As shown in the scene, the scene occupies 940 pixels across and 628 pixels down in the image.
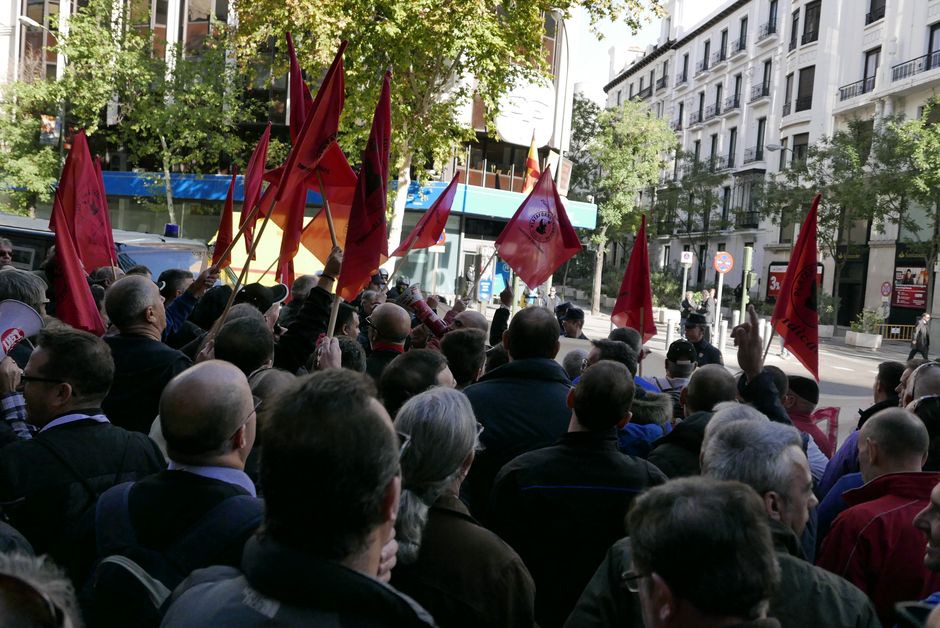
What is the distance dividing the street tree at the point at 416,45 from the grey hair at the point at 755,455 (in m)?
16.9

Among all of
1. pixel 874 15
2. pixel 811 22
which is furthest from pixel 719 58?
pixel 874 15

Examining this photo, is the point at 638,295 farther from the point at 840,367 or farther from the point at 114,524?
the point at 840,367

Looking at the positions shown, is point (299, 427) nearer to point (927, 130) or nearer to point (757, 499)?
point (757, 499)

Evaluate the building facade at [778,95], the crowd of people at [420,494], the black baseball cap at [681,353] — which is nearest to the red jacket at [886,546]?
the crowd of people at [420,494]

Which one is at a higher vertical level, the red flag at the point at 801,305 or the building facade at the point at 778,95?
the building facade at the point at 778,95

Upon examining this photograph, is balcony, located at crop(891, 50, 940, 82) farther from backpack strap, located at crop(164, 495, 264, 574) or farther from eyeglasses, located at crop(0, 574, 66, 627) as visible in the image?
eyeglasses, located at crop(0, 574, 66, 627)

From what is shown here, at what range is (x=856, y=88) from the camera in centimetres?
4150

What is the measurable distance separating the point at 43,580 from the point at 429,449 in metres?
1.50

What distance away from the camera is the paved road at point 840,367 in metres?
16.0

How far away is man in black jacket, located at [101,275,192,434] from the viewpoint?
4.04 meters

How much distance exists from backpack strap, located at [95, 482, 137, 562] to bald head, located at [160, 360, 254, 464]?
0.18 m

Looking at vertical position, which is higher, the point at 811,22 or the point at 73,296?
the point at 811,22

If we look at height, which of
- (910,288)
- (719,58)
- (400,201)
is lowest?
(910,288)

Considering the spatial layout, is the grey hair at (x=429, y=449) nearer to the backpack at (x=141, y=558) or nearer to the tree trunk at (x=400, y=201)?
the backpack at (x=141, y=558)
